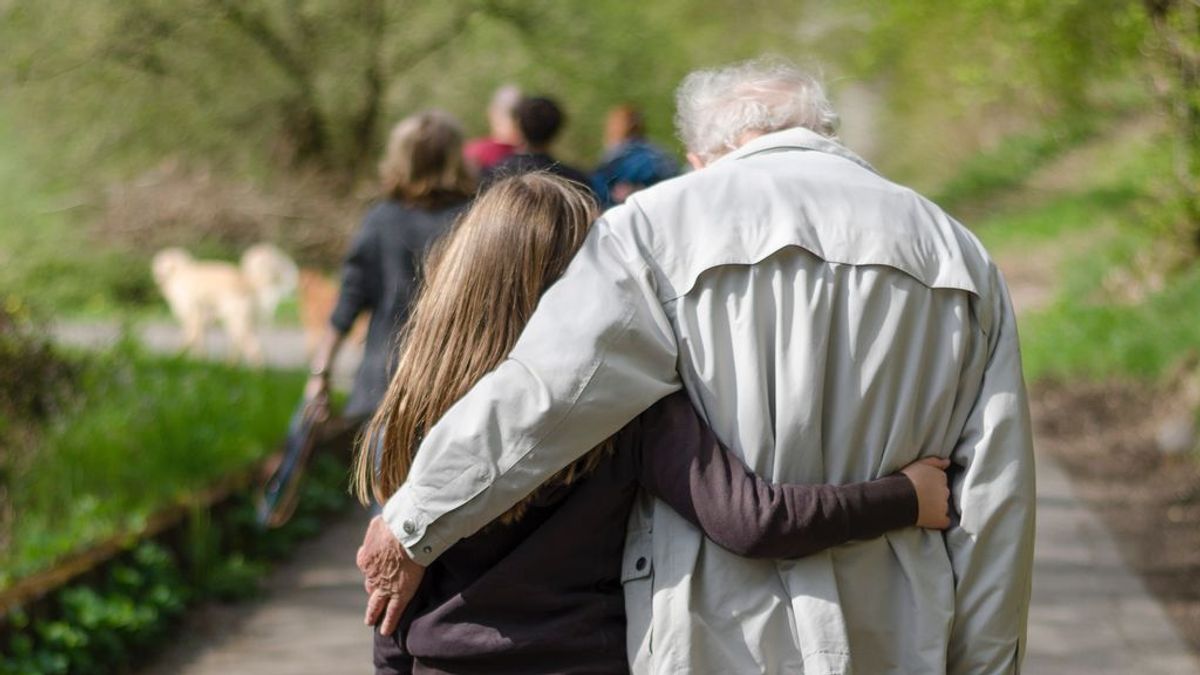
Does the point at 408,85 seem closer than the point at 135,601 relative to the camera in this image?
No

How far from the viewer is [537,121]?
6211 mm

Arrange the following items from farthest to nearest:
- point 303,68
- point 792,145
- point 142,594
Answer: point 303,68 < point 142,594 < point 792,145

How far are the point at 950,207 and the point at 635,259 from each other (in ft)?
87.0

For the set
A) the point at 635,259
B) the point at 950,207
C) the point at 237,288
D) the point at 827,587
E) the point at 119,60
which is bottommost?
the point at 950,207

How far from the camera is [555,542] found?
2.57 m

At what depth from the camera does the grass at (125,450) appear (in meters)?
5.78

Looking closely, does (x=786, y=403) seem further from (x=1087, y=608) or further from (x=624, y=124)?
(x=624, y=124)

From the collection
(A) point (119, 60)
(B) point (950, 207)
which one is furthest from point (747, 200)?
(B) point (950, 207)

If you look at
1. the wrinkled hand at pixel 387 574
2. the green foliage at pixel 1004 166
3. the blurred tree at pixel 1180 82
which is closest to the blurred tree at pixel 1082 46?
the blurred tree at pixel 1180 82

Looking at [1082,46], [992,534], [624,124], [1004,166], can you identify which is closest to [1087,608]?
[624,124]

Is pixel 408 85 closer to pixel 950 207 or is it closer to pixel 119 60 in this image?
pixel 119 60

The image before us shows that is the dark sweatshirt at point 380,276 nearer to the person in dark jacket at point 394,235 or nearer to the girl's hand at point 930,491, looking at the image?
the person in dark jacket at point 394,235

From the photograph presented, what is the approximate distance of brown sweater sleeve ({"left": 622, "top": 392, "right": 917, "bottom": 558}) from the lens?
2.47 m

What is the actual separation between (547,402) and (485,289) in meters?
0.27
